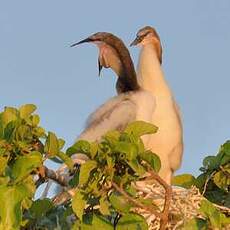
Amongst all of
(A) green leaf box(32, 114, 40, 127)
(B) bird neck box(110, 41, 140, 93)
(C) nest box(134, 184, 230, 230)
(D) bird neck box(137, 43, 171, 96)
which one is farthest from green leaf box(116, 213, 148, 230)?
(D) bird neck box(137, 43, 171, 96)

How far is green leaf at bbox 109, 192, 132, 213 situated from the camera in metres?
2.96

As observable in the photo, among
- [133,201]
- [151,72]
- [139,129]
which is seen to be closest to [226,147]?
[139,129]

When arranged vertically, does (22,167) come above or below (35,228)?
above

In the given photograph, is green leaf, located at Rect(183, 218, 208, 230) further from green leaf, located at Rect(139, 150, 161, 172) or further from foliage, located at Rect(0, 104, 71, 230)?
foliage, located at Rect(0, 104, 71, 230)

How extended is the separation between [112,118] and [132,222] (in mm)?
2712

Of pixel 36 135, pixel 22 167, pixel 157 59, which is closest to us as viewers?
pixel 22 167

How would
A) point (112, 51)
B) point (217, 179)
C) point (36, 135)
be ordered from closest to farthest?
point (36, 135) → point (217, 179) → point (112, 51)

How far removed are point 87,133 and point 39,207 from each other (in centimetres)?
262

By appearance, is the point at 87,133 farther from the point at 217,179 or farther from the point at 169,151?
the point at 217,179

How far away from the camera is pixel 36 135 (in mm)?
2992

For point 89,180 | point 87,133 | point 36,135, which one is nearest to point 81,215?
point 89,180

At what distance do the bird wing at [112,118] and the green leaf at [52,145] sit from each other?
8.56 feet

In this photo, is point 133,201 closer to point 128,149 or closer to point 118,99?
point 128,149

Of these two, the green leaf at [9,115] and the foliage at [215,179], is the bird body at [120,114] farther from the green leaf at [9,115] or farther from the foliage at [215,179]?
the green leaf at [9,115]
